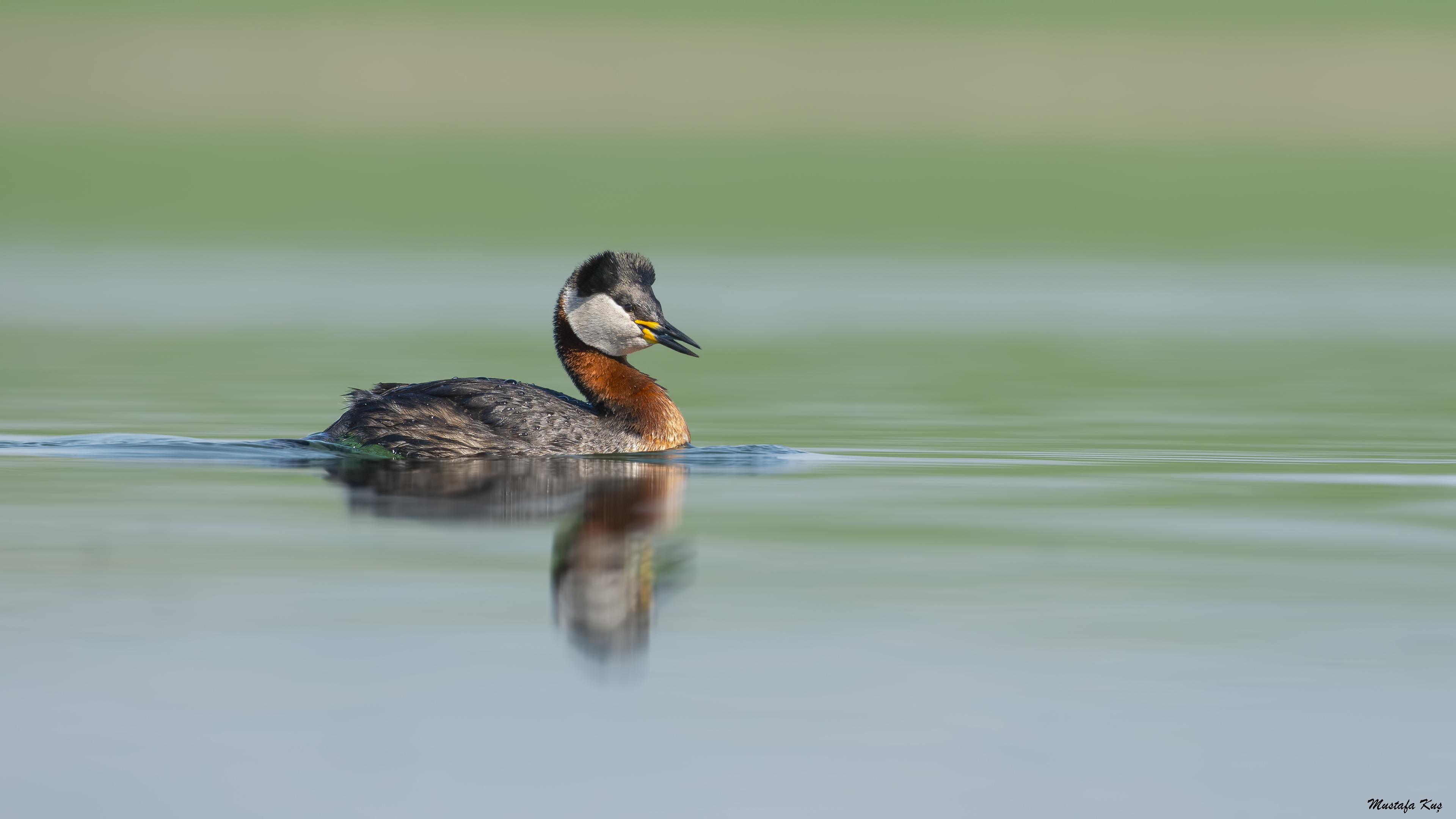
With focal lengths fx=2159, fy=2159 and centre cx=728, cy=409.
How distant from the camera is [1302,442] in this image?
16078 mm

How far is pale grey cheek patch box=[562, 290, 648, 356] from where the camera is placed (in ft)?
51.7

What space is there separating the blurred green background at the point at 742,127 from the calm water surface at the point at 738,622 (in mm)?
48564

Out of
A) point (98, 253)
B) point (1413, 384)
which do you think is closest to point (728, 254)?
point (98, 253)

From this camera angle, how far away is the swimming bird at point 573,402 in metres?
14.8

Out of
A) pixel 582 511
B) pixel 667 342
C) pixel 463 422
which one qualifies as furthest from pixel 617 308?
pixel 582 511

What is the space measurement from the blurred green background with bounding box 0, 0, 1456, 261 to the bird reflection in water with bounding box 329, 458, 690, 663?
160ft

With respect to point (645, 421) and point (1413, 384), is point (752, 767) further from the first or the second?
point (1413, 384)

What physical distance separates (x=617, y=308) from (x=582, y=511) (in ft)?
12.8

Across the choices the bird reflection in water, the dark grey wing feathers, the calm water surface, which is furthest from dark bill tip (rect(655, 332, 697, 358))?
the bird reflection in water

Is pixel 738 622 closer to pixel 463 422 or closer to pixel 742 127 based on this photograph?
pixel 463 422

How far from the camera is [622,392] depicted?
1570 cm

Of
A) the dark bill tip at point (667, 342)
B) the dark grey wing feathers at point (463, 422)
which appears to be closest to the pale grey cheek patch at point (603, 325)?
Result: the dark bill tip at point (667, 342)

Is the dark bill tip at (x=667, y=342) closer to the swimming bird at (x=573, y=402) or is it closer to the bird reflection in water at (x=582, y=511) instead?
the swimming bird at (x=573, y=402)

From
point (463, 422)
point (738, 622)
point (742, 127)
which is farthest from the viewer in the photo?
point (742, 127)
